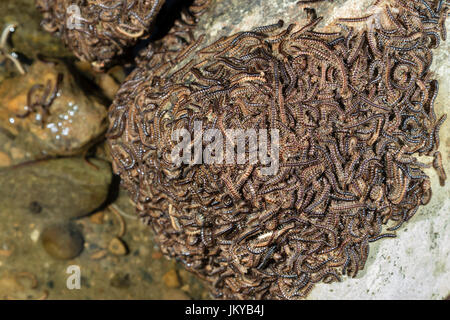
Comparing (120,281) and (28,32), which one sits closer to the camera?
(28,32)

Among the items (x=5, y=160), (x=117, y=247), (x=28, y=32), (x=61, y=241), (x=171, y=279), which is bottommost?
(x=171, y=279)

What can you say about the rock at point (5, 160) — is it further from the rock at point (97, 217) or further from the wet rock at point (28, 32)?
the wet rock at point (28, 32)

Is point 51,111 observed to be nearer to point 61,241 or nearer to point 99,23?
point 99,23

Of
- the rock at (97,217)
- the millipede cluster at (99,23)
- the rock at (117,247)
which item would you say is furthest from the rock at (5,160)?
the rock at (117,247)

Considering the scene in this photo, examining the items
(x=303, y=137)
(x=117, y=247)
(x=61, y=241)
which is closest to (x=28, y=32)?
(x=61, y=241)

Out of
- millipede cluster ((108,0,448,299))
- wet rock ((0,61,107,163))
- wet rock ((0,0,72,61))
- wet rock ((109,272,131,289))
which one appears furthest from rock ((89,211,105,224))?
wet rock ((0,0,72,61))

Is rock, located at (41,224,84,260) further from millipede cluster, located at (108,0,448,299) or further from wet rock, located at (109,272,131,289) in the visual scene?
millipede cluster, located at (108,0,448,299)
